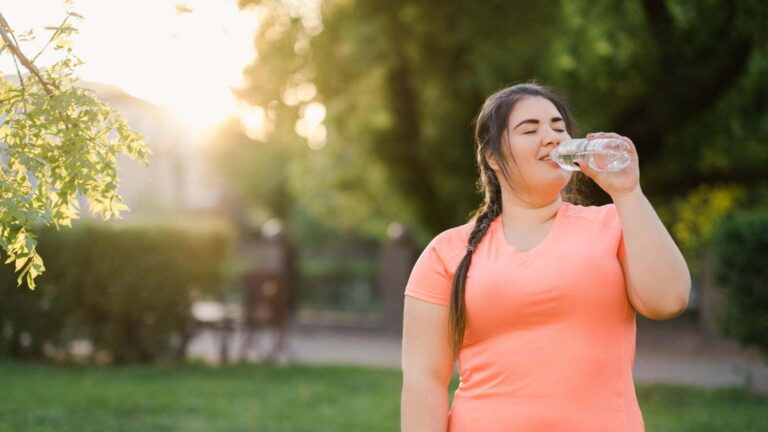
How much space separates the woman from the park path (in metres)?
8.87

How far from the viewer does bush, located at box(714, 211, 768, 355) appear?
9.45 meters

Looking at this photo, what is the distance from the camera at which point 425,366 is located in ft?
8.25

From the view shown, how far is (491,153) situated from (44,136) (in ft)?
5.02

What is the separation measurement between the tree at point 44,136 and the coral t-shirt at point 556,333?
1.41m

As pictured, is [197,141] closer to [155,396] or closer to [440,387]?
[155,396]

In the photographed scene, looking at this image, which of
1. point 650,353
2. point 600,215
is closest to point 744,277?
point 650,353

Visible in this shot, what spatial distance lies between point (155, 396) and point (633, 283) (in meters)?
7.91

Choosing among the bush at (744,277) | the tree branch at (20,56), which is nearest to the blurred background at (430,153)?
the bush at (744,277)

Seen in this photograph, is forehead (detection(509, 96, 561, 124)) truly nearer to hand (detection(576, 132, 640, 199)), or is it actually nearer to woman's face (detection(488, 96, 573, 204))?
woman's face (detection(488, 96, 573, 204))

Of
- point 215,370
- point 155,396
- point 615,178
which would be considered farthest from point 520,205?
point 215,370

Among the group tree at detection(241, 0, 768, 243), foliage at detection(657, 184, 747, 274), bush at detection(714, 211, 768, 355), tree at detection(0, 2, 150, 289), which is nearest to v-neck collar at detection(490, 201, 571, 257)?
tree at detection(0, 2, 150, 289)

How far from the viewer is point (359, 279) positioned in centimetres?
1858

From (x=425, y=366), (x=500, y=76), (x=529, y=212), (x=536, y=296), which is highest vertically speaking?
(x=500, y=76)

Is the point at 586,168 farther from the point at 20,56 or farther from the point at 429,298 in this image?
the point at 20,56
